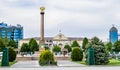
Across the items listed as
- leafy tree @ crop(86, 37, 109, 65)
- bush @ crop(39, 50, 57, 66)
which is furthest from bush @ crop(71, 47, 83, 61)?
bush @ crop(39, 50, 57, 66)

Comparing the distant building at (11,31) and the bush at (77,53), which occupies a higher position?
the distant building at (11,31)

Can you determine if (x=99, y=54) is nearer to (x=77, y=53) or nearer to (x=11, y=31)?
(x=77, y=53)

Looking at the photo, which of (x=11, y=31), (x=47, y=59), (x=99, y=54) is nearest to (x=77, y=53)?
(x=99, y=54)

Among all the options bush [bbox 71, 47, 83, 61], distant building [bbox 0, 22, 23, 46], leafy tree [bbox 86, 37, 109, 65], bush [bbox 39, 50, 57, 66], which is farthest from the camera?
distant building [bbox 0, 22, 23, 46]

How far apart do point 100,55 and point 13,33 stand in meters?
144

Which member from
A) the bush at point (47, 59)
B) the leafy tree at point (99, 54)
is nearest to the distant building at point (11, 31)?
the bush at point (47, 59)

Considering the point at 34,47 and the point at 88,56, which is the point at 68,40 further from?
the point at 88,56

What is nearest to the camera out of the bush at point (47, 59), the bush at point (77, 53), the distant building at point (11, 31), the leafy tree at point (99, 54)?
the bush at point (47, 59)

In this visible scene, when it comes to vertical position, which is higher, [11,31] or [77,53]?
[11,31]

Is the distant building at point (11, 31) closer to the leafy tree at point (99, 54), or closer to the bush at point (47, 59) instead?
the bush at point (47, 59)

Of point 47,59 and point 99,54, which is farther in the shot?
point 99,54

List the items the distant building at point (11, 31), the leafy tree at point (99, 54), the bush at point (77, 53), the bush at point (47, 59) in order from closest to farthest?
the bush at point (47, 59), the leafy tree at point (99, 54), the bush at point (77, 53), the distant building at point (11, 31)

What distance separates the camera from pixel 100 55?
3716 cm

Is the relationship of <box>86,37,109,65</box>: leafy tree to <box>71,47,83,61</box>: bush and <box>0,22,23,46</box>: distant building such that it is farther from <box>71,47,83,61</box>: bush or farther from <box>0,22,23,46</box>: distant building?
<box>0,22,23,46</box>: distant building
